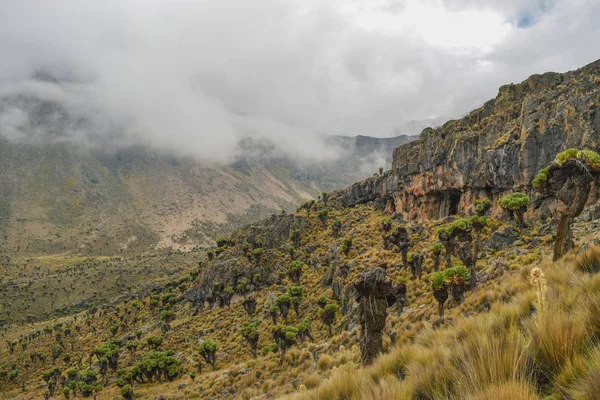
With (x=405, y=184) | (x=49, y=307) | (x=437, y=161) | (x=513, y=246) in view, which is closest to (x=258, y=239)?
(x=405, y=184)

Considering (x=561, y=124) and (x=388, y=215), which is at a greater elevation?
(x=561, y=124)

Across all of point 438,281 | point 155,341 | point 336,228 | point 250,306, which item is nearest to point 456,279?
point 438,281

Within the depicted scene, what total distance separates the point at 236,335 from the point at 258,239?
28.4 meters

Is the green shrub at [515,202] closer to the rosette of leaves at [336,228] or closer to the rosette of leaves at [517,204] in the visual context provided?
the rosette of leaves at [517,204]

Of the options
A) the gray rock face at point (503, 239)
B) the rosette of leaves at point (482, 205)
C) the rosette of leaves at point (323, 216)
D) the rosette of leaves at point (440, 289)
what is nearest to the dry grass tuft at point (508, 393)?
the rosette of leaves at point (440, 289)

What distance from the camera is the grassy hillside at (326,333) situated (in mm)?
3015

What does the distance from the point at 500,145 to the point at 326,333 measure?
113 ft

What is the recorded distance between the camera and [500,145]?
44188 millimetres

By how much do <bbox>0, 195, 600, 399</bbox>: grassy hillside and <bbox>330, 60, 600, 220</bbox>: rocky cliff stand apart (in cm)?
749

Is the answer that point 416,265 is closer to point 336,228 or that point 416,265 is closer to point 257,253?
point 336,228

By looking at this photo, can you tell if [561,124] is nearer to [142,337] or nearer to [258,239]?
[258,239]

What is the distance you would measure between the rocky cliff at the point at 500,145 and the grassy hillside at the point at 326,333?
749 cm

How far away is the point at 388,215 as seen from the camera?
240 ft

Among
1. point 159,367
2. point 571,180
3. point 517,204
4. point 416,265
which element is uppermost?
point 571,180
